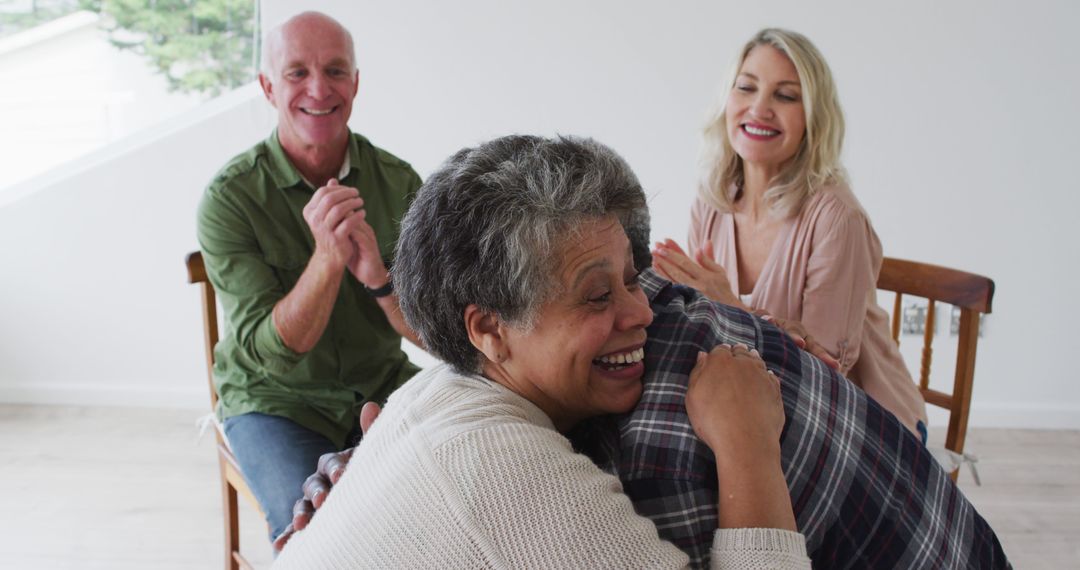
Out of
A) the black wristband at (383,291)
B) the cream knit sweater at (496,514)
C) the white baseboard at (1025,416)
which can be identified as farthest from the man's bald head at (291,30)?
the white baseboard at (1025,416)

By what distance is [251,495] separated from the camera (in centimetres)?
186

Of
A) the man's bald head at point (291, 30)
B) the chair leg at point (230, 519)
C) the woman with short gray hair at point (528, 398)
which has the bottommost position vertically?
the chair leg at point (230, 519)

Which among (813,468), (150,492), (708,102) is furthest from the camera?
(708,102)

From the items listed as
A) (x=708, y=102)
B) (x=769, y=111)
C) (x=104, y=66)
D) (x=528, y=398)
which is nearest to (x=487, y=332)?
(x=528, y=398)

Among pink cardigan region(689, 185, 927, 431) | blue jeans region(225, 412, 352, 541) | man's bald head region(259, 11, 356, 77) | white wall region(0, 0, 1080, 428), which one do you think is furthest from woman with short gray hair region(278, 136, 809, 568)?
white wall region(0, 0, 1080, 428)

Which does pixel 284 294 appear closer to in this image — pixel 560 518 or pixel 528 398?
pixel 528 398

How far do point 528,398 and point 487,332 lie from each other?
94 millimetres

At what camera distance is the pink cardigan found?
192 centimetres

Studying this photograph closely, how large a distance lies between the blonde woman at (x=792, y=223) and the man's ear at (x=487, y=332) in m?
0.75

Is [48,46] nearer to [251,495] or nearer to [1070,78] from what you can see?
[251,495]

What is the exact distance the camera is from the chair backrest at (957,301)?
6.02ft

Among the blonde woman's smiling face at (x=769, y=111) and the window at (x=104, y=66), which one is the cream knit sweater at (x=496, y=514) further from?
the window at (x=104, y=66)

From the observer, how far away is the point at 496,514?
903 mm

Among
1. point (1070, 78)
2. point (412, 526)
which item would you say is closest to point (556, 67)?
point (1070, 78)
